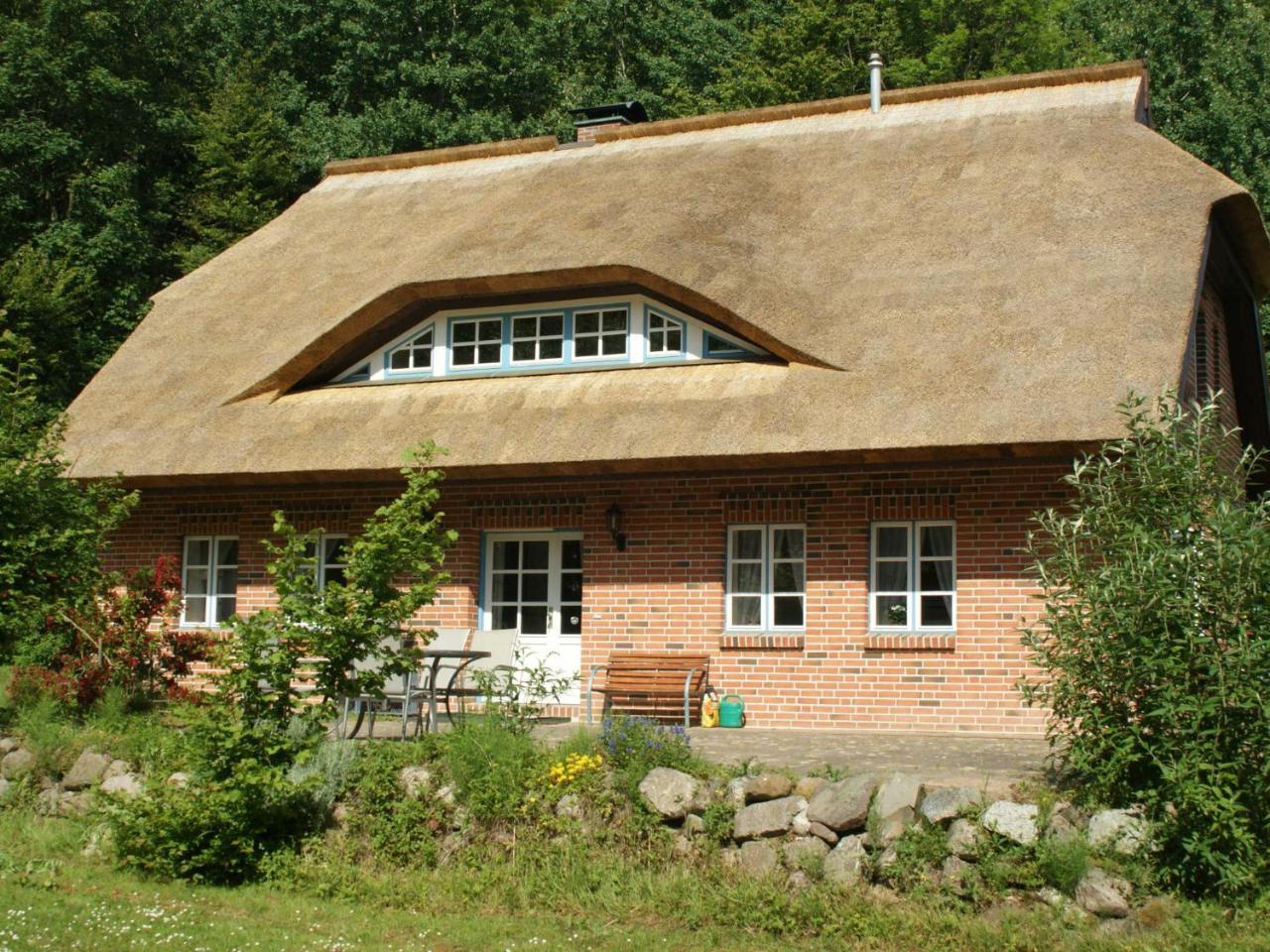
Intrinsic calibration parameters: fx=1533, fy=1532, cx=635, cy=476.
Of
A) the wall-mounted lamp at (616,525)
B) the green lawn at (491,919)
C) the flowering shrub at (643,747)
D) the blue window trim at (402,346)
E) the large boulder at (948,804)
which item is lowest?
the green lawn at (491,919)

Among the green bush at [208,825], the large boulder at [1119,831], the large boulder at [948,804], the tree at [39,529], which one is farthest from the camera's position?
the tree at [39,529]

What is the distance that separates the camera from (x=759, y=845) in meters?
9.48

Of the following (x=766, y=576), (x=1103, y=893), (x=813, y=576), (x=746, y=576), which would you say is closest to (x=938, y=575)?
(x=813, y=576)

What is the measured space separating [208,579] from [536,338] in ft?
14.7

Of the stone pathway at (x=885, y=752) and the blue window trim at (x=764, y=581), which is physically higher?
the blue window trim at (x=764, y=581)

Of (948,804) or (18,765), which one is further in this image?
(18,765)

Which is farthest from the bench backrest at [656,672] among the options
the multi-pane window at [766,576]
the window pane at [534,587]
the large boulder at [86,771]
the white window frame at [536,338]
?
the large boulder at [86,771]

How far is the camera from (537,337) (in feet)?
52.6

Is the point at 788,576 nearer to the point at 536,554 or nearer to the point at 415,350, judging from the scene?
the point at 536,554

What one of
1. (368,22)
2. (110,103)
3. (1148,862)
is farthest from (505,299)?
(368,22)

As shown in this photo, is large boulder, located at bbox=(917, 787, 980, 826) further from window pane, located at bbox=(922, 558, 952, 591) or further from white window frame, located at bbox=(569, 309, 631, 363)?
white window frame, located at bbox=(569, 309, 631, 363)

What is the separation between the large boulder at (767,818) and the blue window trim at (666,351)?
21.0ft

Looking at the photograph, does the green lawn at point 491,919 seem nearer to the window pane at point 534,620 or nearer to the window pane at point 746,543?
the window pane at point 746,543

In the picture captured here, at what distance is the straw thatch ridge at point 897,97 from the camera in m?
17.6
